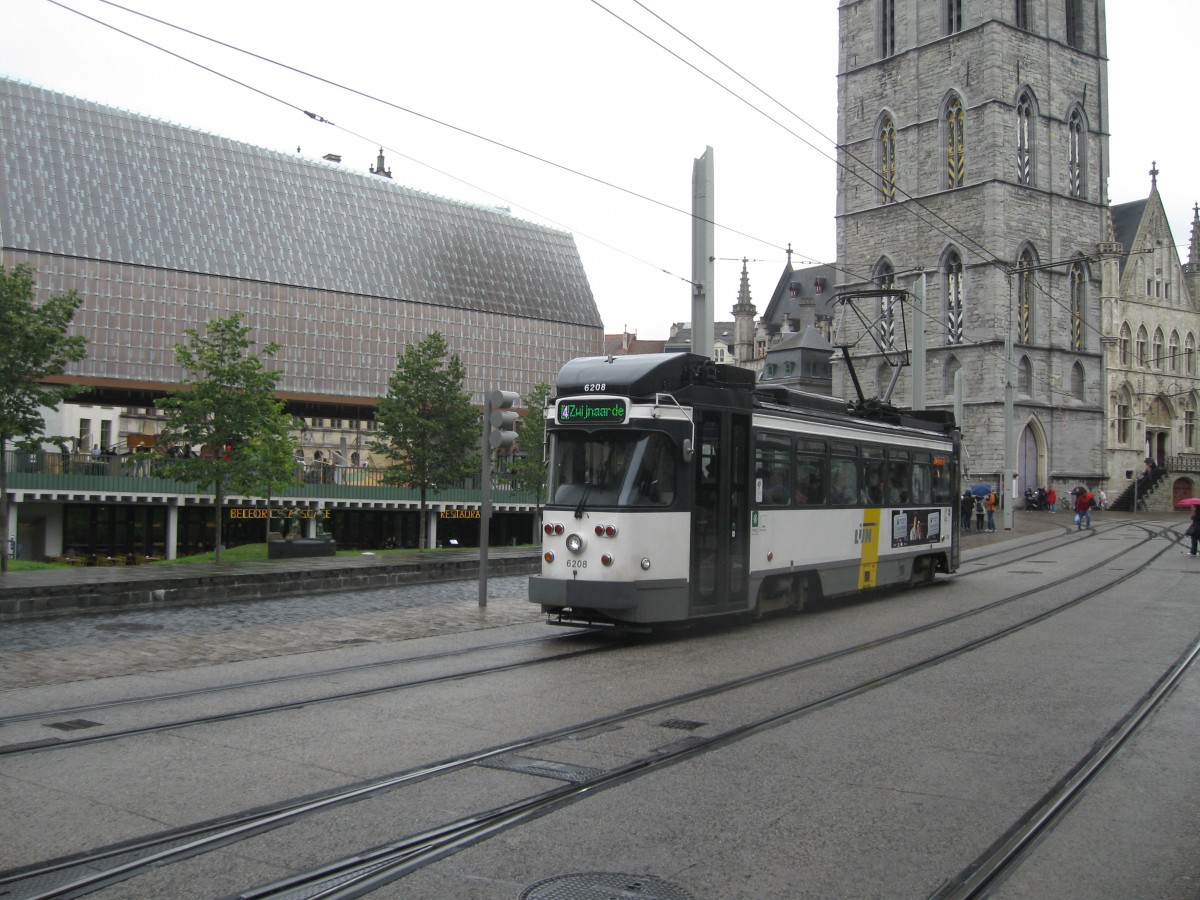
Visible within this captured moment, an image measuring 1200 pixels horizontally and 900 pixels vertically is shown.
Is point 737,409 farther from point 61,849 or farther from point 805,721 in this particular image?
point 61,849

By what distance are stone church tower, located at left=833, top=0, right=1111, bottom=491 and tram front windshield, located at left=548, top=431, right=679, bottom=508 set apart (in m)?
48.1

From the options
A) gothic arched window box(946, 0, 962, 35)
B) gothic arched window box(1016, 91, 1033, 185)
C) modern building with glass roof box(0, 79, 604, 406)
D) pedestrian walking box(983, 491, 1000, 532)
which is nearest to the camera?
pedestrian walking box(983, 491, 1000, 532)

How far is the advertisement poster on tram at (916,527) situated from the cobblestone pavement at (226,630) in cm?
599

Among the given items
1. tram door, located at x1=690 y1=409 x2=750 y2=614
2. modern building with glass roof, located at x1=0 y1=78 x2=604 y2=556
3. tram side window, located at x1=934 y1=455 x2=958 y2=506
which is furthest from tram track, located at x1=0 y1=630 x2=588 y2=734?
modern building with glass roof, located at x1=0 y1=78 x2=604 y2=556

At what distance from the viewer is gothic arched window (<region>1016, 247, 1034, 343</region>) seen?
59.7m

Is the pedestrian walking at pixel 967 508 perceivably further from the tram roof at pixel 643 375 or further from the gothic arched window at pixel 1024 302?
the tram roof at pixel 643 375

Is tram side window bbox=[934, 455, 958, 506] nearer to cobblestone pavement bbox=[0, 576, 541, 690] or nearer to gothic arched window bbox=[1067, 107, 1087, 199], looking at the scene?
cobblestone pavement bbox=[0, 576, 541, 690]

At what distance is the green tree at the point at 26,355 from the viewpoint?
22109 mm

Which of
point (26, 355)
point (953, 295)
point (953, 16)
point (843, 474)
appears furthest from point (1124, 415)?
point (26, 355)

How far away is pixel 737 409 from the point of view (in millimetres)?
13016

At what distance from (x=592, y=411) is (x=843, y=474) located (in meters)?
5.29

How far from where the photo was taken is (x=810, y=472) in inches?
588

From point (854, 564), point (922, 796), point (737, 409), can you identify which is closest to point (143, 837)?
point (922, 796)

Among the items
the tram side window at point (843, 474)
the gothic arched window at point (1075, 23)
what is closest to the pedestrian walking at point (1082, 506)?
the tram side window at point (843, 474)
